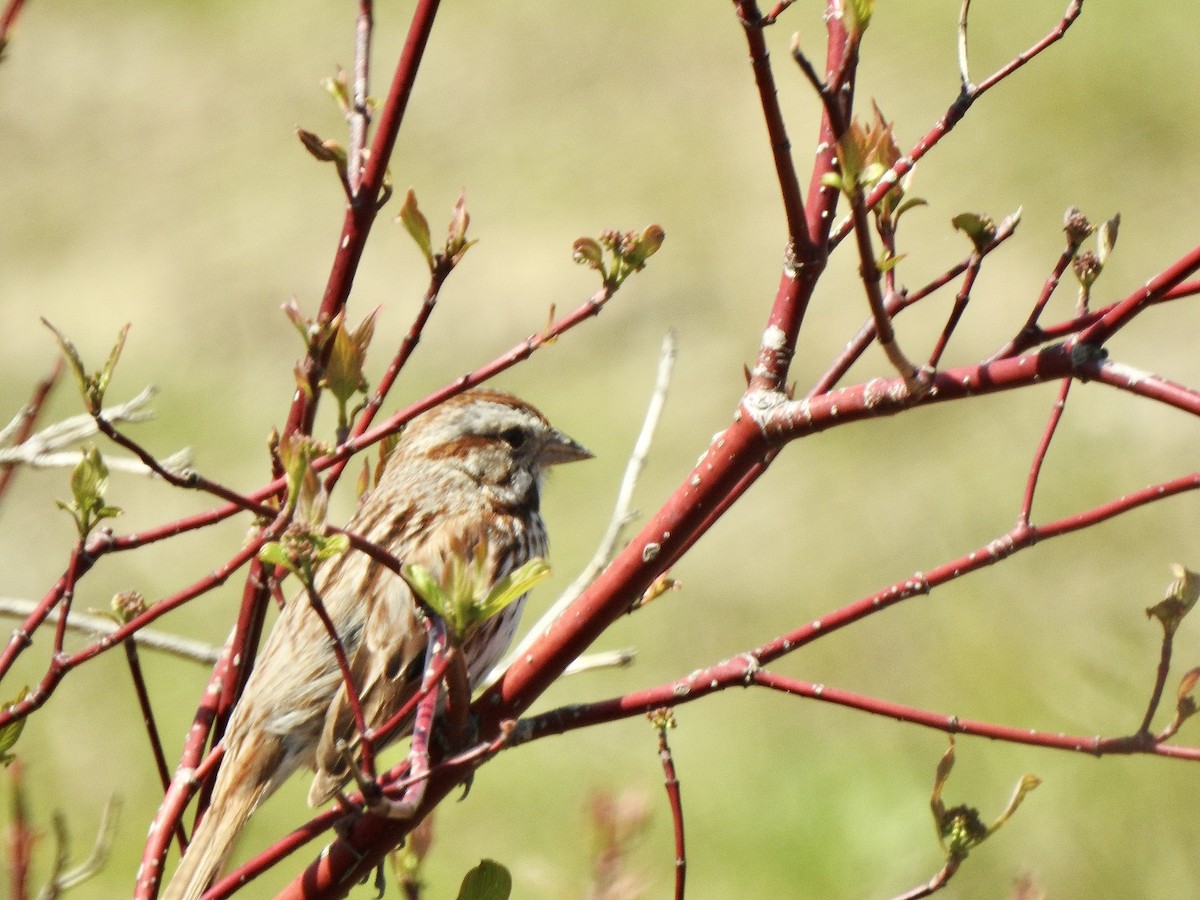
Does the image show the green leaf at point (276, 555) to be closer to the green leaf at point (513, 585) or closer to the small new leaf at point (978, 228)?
the green leaf at point (513, 585)

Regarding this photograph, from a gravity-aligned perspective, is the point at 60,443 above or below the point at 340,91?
below

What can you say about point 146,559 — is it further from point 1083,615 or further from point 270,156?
point 1083,615

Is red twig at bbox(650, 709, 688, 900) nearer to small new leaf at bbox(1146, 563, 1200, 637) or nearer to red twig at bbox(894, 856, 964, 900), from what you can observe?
red twig at bbox(894, 856, 964, 900)

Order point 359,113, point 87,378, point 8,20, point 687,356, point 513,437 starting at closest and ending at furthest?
point 87,378, point 8,20, point 359,113, point 513,437, point 687,356

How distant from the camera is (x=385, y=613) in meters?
2.69

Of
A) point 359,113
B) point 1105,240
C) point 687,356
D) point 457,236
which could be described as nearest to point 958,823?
point 1105,240

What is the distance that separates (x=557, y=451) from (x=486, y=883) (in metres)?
1.68

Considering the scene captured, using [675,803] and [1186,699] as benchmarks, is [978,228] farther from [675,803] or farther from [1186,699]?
[675,803]

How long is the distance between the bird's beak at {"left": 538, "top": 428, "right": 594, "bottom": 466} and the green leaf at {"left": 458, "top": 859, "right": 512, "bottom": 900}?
1.64 meters

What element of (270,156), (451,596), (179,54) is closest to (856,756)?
(451,596)

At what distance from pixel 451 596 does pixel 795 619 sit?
5.41 meters

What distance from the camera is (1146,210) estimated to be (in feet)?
25.4

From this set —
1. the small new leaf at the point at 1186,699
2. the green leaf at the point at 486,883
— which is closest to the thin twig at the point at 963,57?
the small new leaf at the point at 1186,699

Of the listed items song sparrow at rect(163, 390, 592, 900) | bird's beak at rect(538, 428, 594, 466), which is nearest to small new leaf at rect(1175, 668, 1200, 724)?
song sparrow at rect(163, 390, 592, 900)
